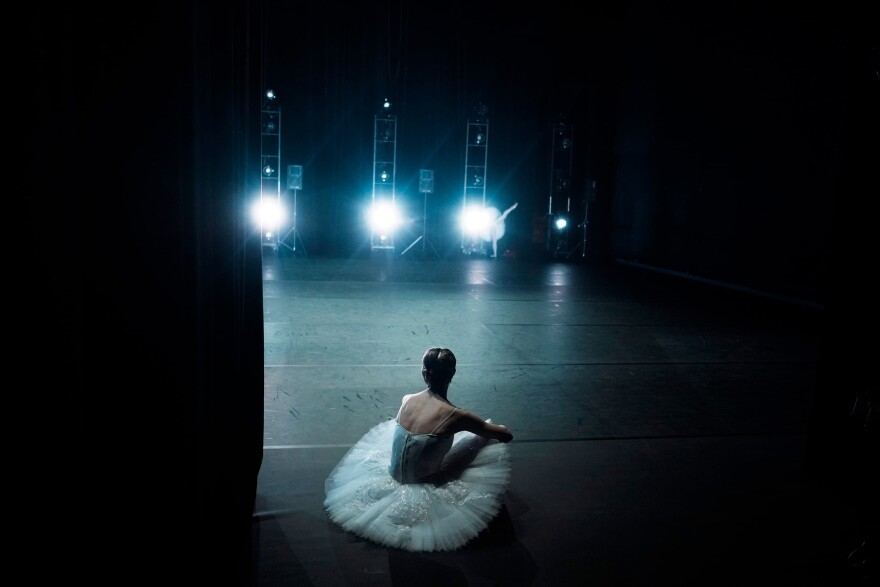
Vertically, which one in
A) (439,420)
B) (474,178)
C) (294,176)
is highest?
(474,178)

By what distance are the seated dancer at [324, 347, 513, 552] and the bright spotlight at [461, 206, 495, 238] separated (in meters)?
9.46

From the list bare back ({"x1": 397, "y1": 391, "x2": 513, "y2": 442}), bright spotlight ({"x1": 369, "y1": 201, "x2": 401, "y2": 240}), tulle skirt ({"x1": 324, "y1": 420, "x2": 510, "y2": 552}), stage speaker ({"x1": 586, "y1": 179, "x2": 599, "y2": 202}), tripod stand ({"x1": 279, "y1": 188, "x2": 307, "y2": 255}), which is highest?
stage speaker ({"x1": 586, "y1": 179, "x2": 599, "y2": 202})

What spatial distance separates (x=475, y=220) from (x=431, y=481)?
9.70 meters

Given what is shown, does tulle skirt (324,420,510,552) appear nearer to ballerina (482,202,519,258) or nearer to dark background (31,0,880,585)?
dark background (31,0,880,585)

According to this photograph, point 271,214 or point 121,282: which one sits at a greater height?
point 271,214

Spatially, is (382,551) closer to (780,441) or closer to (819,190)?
(780,441)

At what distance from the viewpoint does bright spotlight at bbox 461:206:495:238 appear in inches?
453

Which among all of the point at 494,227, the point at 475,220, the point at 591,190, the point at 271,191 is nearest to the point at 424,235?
the point at 475,220

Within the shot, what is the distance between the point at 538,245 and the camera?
1214 centimetres

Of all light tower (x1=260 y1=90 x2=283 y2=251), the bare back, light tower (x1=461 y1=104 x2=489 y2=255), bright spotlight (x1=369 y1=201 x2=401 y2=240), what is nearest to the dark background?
the bare back

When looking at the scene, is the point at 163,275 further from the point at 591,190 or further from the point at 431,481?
the point at 591,190

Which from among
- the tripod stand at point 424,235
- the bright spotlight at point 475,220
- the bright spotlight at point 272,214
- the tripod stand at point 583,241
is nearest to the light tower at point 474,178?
the bright spotlight at point 475,220

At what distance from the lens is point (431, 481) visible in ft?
6.80

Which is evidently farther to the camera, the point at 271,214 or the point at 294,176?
the point at 271,214
